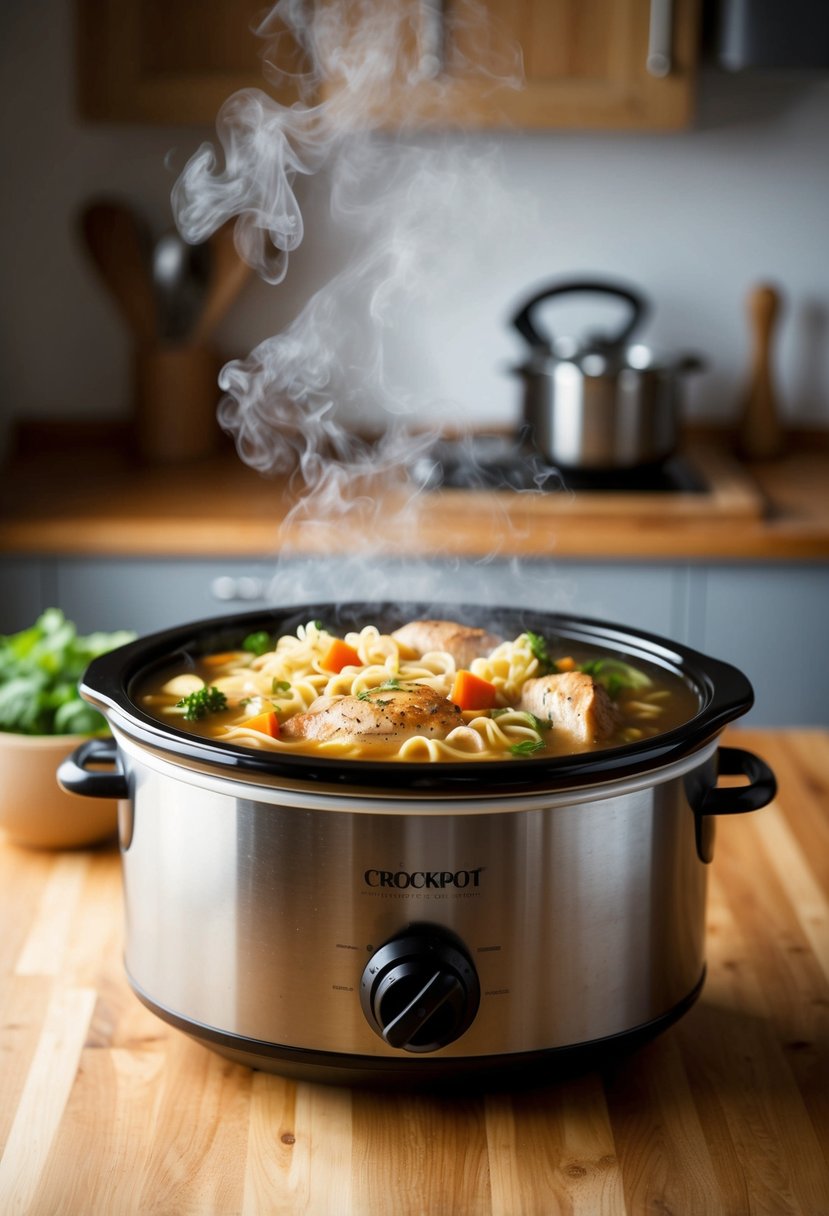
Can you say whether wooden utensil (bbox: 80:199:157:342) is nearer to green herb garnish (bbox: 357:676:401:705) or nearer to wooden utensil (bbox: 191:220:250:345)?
wooden utensil (bbox: 191:220:250:345)

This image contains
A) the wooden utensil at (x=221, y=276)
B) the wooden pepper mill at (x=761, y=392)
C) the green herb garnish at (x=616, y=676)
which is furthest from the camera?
the wooden pepper mill at (x=761, y=392)

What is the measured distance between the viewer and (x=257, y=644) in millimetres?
1477

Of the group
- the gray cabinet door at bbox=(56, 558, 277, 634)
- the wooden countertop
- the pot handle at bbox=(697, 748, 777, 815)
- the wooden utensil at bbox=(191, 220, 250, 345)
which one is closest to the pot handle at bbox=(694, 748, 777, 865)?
the pot handle at bbox=(697, 748, 777, 815)

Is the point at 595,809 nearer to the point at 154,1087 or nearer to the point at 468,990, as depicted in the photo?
the point at 468,990

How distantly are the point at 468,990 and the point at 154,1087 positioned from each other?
298 millimetres

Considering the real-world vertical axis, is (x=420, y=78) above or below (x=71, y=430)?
above

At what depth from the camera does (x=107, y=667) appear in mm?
1271

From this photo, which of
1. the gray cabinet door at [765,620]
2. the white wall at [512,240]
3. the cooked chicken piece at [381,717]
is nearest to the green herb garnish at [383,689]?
the cooked chicken piece at [381,717]

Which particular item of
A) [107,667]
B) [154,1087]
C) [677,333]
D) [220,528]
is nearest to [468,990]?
[154,1087]

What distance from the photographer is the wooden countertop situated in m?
2.99

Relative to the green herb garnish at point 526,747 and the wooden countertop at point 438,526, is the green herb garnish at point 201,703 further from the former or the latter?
the wooden countertop at point 438,526

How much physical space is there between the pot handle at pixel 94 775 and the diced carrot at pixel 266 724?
0.13 meters

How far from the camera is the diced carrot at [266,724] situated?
1273mm

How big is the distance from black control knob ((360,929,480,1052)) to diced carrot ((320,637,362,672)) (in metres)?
0.40
